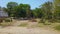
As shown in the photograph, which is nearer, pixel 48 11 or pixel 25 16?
pixel 48 11

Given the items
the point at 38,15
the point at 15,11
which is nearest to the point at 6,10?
the point at 15,11

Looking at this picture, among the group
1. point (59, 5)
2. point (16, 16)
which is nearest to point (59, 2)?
point (59, 5)

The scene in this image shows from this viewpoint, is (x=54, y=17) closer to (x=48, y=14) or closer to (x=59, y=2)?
(x=48, y=14)

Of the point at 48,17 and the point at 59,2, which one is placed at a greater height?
the point at 59,2

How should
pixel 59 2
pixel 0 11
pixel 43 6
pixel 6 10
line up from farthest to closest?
1. pixel 0 11
2. pixel 6 10
3. pixel 43 6
4. pixel 59 2

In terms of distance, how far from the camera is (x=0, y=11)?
103312mm

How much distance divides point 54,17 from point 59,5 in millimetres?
29141

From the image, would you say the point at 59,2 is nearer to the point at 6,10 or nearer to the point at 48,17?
the point at 48,17

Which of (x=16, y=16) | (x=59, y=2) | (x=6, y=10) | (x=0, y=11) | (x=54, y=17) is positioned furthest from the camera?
(x=0, y=11)

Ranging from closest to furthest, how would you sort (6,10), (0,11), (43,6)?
(43,6) < (6,10) < (0,11)

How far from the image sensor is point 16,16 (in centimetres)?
8425

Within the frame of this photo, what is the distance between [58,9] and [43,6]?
32366mm

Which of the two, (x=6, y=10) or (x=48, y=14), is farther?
(x=6, y=10)

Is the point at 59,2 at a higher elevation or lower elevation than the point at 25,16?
higher
